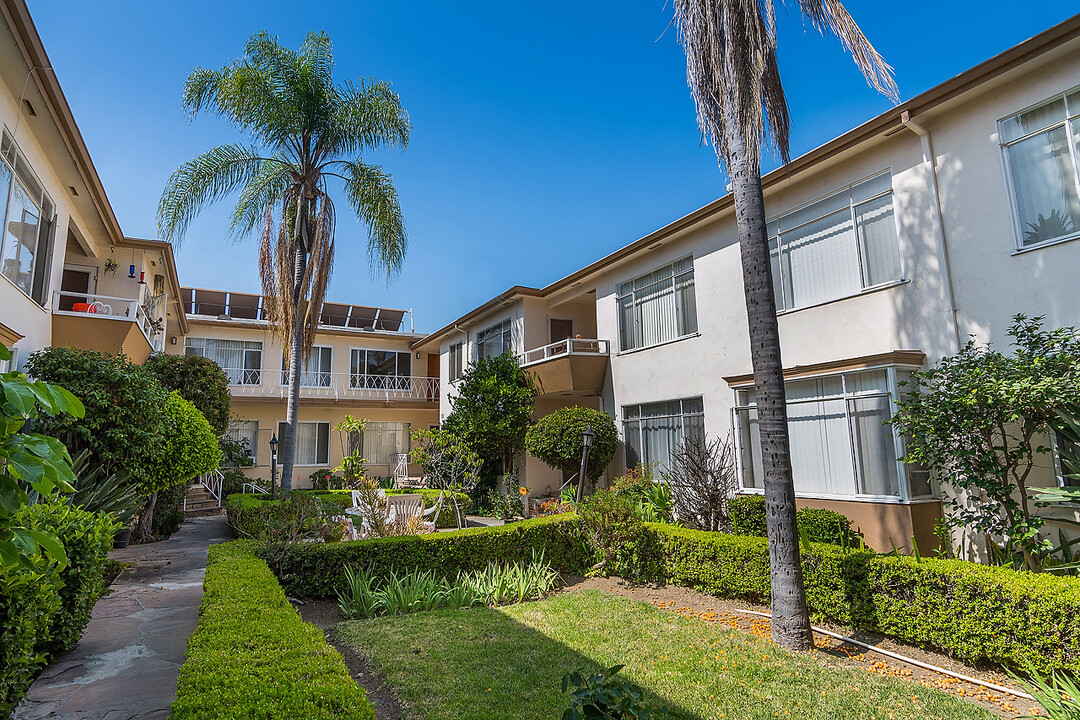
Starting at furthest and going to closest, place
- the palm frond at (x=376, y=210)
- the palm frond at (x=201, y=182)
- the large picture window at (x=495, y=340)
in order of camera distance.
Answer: the large picture window at (x=495, y=340), the palm frond at (x=376, y=210), the palm frond at (x=201, y=182)

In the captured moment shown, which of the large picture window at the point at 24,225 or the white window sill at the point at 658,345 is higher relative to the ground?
the large picture window at the point at 24,225

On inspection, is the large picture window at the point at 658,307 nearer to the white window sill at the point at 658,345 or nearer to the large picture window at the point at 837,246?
the white window sill at the point at 658,345

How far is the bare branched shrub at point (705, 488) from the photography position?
33.8 ft

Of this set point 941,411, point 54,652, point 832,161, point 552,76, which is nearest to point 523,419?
point 552,76

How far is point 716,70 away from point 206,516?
61.4 ft

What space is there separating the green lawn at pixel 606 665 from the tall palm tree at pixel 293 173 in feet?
31.3

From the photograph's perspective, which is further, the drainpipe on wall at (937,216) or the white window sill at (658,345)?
the white window sill at (658,345)

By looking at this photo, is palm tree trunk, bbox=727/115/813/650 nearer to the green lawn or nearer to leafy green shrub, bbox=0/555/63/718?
the green lawn

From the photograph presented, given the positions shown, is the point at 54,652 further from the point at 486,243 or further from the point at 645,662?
the point at 486,243

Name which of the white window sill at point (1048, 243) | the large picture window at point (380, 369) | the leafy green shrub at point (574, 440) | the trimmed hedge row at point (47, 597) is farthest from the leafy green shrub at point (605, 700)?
the large picture window at point (380, 369)

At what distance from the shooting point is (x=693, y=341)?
13.3 meters

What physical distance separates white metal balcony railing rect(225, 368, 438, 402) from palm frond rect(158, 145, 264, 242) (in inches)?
406

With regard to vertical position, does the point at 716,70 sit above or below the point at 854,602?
above

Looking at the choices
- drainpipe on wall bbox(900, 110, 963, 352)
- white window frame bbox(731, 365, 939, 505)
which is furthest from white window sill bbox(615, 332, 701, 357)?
drainpipe on wall bbox(900, 110, 963, 352)
